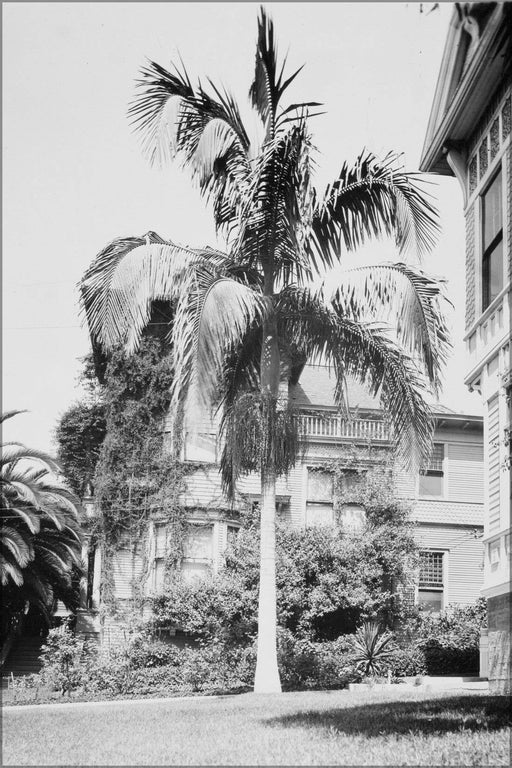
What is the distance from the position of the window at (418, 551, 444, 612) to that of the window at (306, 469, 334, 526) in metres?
2.98

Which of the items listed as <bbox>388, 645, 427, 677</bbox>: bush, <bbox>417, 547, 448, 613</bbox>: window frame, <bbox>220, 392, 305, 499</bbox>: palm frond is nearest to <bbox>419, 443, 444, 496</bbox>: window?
<bbox>417, 547, 448, 613</bbox>: window frame

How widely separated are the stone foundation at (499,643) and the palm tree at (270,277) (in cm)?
362

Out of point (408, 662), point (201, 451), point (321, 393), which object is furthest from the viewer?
point (321, 393)

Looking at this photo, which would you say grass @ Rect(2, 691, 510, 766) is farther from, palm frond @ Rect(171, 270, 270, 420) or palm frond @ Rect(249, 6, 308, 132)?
palm frond @ Rect(249, 6, 308, 132)

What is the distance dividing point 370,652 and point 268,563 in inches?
337

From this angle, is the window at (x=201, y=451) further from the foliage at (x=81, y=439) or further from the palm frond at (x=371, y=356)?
the palm frond at (x=371, y=356)

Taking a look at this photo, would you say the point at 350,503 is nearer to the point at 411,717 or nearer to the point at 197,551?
the point at 197,551

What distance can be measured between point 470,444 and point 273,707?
1828cm

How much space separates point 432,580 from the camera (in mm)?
29156

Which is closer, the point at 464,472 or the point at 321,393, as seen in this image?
the point at 464,472

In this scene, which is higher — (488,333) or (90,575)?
(488,333)

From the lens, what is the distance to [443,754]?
8.02 m

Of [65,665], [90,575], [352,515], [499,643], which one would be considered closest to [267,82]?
[499,643]

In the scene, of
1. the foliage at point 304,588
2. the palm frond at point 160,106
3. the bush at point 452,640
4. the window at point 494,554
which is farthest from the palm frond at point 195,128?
the bush at point 452,640
